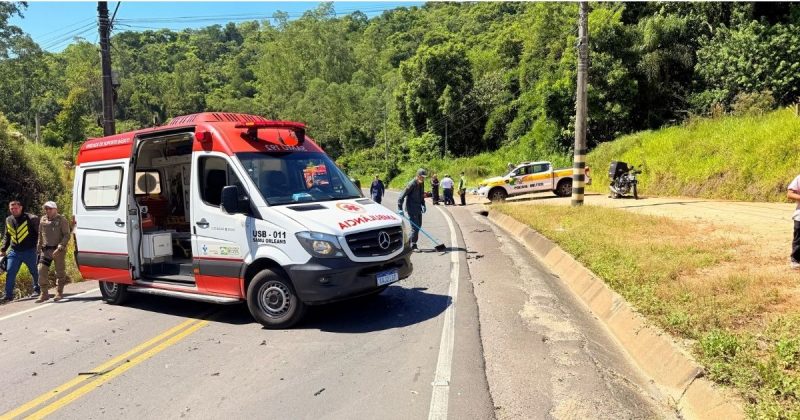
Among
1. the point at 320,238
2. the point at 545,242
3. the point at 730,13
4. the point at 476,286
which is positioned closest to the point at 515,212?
the point at 545,242

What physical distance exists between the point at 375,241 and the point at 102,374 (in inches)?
125

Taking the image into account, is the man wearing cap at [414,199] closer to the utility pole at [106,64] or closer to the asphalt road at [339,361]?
the asphalt road at [339,361]

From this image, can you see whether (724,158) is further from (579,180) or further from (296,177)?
(296,177)

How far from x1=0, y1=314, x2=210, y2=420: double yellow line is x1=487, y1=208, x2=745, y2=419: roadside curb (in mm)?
5071

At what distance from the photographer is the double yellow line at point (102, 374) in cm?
469

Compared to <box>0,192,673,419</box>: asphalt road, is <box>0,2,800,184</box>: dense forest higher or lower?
higher

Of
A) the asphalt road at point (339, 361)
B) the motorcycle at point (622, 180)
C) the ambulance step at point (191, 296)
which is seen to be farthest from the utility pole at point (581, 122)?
the ambulance step at point (191, 296)

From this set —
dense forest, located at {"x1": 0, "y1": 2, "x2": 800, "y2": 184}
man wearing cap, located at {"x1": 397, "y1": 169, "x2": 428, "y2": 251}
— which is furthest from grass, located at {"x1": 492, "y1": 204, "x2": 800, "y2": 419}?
dense forest, located at {"x1": 0, "y1": 2, "x2": 800, "y2": 184}

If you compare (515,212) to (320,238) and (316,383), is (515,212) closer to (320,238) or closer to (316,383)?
(320,238)

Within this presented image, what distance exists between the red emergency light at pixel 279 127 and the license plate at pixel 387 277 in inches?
90.0

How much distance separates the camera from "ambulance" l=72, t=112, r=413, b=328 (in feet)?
20.6

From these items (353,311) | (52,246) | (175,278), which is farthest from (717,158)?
(52,246)

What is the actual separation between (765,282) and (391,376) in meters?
4.70

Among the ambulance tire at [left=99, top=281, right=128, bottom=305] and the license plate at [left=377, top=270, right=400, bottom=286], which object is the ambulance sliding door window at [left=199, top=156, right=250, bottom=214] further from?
the ambulance tire at [left=99, top=281, right=128, bottom=305]
